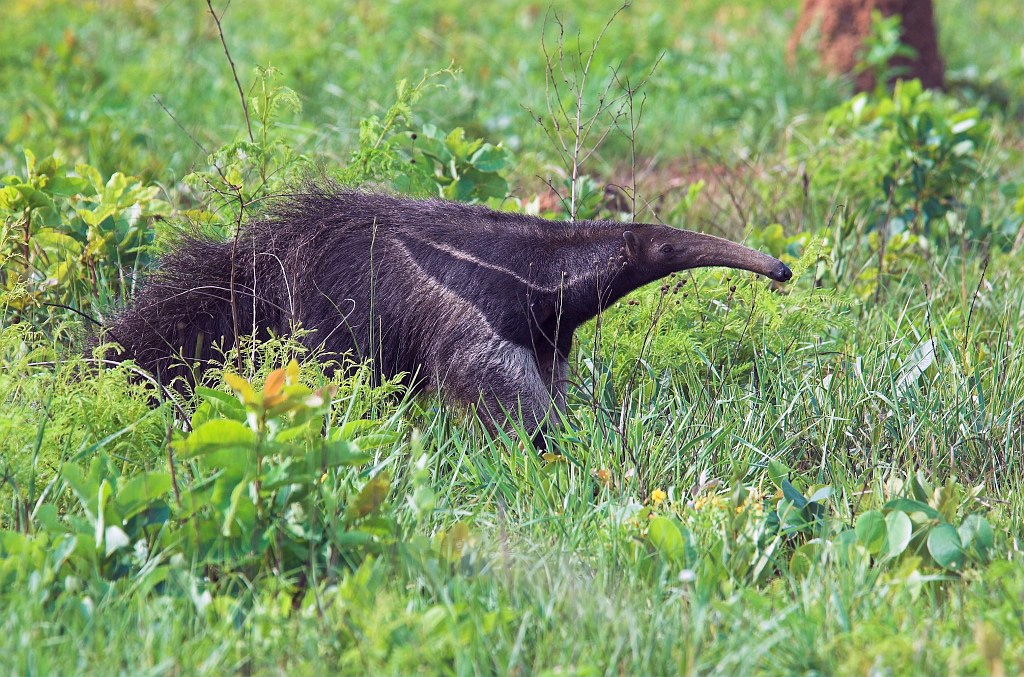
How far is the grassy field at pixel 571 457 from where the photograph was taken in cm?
310

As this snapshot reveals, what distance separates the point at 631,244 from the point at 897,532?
163cm

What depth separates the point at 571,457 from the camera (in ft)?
14.4

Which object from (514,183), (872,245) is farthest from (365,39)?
(872,245)

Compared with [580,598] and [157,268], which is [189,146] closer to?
[157,268]

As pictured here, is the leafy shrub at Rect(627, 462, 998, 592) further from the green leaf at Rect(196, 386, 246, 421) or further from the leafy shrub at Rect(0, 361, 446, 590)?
the green leaf at Rect(196, 386, 246, 421)

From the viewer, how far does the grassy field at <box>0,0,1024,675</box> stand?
310 cm

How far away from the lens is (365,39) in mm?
10750

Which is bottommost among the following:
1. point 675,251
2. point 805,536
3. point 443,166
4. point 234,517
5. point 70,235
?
point 805,536

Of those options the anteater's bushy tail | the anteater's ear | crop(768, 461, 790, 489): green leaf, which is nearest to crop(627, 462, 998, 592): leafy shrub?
crop(768, 461, 790, 489): green leaf

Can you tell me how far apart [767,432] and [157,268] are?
2.78 m

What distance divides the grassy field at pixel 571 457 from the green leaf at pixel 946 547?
0.02m

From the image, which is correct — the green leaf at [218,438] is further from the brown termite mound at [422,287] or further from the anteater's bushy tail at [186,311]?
the anteater's bushy tail at [186,311]

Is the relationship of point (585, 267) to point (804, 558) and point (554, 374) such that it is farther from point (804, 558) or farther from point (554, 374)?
point (804, 558)

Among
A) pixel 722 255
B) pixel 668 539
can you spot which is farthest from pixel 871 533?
pixel 722 255
